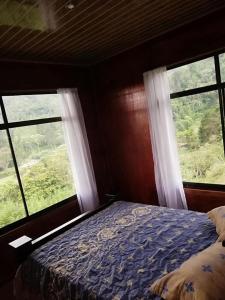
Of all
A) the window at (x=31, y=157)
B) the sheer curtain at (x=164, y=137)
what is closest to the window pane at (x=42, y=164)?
the window at (x=31, y=157)

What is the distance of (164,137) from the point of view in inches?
123

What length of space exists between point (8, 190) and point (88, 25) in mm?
2083

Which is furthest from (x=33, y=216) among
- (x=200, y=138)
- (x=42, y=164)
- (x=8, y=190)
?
(x=200, y=138)

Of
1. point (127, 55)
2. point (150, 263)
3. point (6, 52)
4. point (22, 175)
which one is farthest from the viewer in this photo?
point (127, 55)

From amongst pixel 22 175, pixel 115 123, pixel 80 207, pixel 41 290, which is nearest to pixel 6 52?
pixel 22 175

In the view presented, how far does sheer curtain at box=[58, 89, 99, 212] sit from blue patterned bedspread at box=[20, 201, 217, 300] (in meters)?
1.03

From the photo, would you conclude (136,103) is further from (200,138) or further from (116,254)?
(116,254)

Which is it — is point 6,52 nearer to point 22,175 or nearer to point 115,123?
point 22,175

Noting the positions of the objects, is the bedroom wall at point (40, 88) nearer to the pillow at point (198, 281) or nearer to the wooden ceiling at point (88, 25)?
the wooden ceiling at point (88, 25)

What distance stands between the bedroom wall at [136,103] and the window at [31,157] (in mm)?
761

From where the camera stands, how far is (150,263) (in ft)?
Answer: 5.69

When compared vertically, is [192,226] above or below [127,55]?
below

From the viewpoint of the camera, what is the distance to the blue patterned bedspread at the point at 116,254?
5.27 ft

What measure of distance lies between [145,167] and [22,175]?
1.66m
